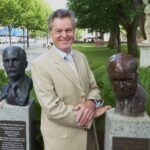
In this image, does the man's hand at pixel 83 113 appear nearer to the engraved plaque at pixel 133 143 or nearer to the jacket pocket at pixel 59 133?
the jacket pocket at pixel 59 133

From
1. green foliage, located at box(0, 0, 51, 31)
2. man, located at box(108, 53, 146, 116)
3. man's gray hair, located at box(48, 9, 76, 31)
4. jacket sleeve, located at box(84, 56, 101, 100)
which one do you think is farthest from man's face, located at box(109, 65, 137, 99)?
green foliage, located at box(0, 0, 51, 31)

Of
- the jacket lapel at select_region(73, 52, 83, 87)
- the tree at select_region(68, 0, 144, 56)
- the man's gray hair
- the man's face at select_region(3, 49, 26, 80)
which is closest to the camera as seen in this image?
the man's gray hair

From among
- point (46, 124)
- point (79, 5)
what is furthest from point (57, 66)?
point (79, 5)

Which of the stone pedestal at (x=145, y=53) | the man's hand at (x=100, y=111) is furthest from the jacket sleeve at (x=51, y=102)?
the stone pedestal at (x=145, y=53)

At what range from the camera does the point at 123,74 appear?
4.02 metres

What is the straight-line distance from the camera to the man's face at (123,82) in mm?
4031

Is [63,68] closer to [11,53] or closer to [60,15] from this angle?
[60,15]

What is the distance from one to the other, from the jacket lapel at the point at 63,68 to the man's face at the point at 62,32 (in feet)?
0.37

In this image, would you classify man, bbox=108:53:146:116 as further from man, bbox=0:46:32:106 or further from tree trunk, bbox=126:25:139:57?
tree trunk, bbox=126:25:139:57

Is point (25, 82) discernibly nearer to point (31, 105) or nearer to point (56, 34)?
point (31, 105)

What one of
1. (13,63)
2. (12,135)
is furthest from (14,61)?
(12,135)

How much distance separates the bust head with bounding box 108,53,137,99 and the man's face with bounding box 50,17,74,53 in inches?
22.0

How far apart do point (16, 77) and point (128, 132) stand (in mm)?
1645

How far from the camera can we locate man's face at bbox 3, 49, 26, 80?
15.8 feet
